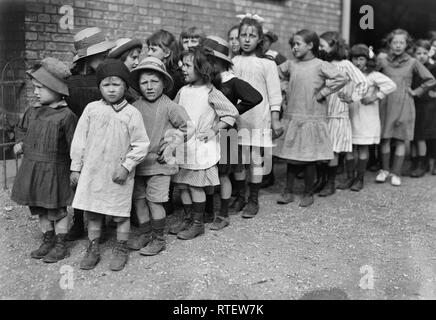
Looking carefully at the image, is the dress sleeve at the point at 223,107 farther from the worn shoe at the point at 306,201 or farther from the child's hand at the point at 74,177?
the worn shoe at the point at 306,201

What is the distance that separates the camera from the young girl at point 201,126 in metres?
4.07

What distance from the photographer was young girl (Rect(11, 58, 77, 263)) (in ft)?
11.9

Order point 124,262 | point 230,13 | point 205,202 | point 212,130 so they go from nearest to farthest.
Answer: point 124,262, point 212,130, point 205,202, point 230,13

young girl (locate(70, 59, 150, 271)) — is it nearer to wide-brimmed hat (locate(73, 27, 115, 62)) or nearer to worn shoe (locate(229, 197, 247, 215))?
wide-brimmed hat (locate(73, 27, 115, 62))

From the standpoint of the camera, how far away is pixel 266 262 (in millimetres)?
3734

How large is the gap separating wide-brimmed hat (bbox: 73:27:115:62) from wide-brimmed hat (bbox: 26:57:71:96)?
33 centimetres

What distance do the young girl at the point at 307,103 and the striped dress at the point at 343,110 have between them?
1.28 feet

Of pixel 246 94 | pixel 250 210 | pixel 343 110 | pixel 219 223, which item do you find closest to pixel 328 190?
pixel 343 110

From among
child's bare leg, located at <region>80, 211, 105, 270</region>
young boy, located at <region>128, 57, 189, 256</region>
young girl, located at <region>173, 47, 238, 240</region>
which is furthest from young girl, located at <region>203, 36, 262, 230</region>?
child's bare leg, located at <region>80, 211, 105, 270</region>

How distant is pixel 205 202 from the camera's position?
441cm

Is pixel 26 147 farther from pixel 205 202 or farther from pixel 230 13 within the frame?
pixel 230 13

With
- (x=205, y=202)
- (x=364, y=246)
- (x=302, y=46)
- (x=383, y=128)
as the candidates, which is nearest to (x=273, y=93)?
(x=302, y=46)

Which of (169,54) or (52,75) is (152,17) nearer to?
(169,54)

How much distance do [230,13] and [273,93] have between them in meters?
2.82
